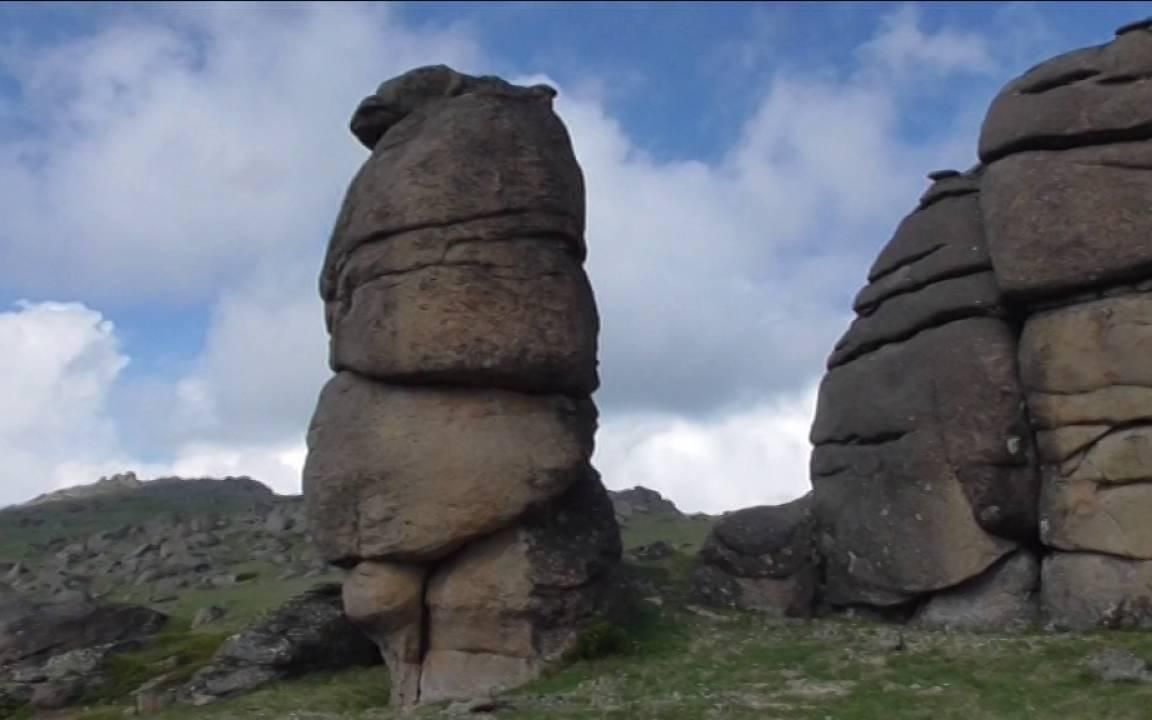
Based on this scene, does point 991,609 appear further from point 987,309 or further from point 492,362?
point 492,362

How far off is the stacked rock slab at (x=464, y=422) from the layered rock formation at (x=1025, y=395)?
303 inches

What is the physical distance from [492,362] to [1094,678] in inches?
562

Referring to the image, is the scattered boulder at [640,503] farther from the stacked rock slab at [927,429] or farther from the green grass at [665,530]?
the stacked rock slab at [927,429]

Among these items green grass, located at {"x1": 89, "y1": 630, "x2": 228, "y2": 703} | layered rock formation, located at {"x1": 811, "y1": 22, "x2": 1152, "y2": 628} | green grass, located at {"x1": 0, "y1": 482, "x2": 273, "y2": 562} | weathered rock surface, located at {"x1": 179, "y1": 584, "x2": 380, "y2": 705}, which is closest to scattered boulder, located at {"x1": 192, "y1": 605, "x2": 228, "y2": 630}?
green grass, located at {"x1": 89, "y1": 630, "x2": 228, "y2": 703}

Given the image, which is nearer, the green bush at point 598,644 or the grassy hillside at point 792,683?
the grassy hillside at point 792,683

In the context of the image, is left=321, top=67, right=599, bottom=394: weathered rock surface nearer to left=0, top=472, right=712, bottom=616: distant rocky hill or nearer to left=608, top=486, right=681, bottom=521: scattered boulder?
left=0, top=472, right=712, bottom=616: distant rocky hill

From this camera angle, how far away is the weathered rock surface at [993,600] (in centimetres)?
2922

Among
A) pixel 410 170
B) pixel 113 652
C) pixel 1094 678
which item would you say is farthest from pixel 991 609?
pixel 113 652

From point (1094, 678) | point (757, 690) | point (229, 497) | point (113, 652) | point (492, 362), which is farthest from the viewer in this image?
point (229, 497)

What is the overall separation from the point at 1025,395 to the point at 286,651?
784 inches

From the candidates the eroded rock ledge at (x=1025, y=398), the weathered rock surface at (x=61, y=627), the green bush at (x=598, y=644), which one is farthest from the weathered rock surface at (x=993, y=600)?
the weathered rock surface at (x=61, y=627)

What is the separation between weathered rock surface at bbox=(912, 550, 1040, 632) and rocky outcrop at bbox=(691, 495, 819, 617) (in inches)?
141

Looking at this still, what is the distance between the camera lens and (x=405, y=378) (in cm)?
2902

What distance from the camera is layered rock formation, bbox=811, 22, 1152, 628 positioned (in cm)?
2841
